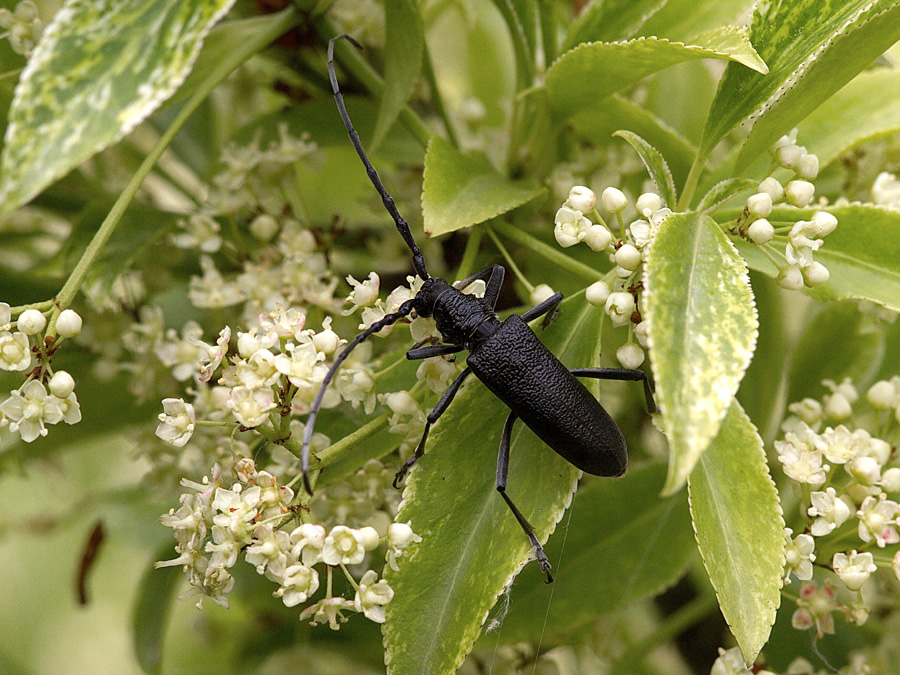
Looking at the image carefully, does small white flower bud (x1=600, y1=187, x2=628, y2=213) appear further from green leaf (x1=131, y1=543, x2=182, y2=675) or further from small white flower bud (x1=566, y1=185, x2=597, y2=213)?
green leaf (x1=131, y1=543, x2=182, y2=675)

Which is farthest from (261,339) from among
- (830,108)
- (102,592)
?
(102,592)

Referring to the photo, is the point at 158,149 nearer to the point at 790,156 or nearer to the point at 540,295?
the point at 540,295

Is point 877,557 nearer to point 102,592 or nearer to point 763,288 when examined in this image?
point 763,288

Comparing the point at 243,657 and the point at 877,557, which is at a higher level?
the point at 877,557

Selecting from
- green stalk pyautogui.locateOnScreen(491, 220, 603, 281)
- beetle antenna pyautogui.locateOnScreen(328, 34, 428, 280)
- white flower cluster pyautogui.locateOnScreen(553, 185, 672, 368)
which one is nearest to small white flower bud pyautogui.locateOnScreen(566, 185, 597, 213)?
white flower cluster pyautogui.locateOnScreen(553, 185, 672, 368)

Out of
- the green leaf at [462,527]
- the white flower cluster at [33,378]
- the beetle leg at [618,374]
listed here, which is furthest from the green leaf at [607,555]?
the white flower cluster at [33,378]

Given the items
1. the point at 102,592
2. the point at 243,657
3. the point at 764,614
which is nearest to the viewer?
the point at 764,614
